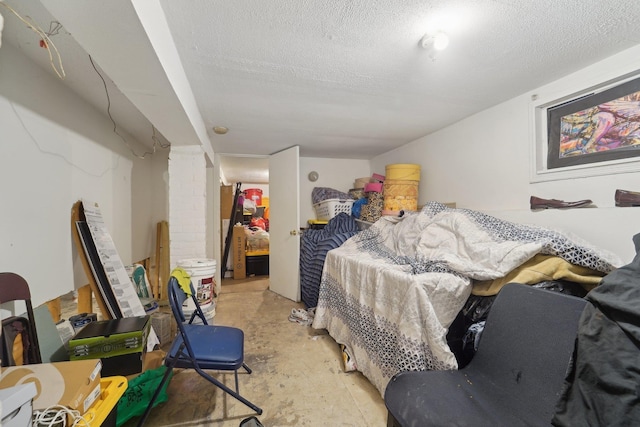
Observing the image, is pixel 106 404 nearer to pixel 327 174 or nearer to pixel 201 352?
pixel 201 352

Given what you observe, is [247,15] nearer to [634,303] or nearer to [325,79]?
[325,79]

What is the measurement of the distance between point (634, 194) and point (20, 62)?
11.0ft

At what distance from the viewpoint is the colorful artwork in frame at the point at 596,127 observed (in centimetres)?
131

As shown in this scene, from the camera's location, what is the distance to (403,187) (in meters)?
2.72

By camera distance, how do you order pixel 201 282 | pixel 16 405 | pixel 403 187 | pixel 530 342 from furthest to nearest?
pixel 403 187 → pixel 201 282 → pixel 530 342 → pixel 16 405

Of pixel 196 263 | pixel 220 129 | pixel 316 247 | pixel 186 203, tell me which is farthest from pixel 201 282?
pixel 220 129

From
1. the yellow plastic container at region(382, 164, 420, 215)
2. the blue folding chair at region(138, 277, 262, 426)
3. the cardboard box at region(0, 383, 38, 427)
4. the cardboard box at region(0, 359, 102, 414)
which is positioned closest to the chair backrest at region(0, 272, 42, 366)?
the cardboard box at region(0, 359, 102, 414)

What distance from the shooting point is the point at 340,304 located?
7.13 ft

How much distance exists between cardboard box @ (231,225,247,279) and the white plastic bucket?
7.50ft

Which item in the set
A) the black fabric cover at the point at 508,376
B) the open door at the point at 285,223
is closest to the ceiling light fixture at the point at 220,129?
the open door at the point at 285,223

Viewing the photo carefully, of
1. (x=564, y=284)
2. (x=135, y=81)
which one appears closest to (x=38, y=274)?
(x=135, y=81)

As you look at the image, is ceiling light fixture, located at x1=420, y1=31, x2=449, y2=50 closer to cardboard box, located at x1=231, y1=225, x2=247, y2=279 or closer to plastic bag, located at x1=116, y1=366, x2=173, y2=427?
plastic bag, located at x1=116, y1=366, x2=173, y2=427

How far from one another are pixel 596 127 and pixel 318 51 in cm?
168

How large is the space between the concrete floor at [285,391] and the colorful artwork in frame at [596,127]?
77.3 inches
